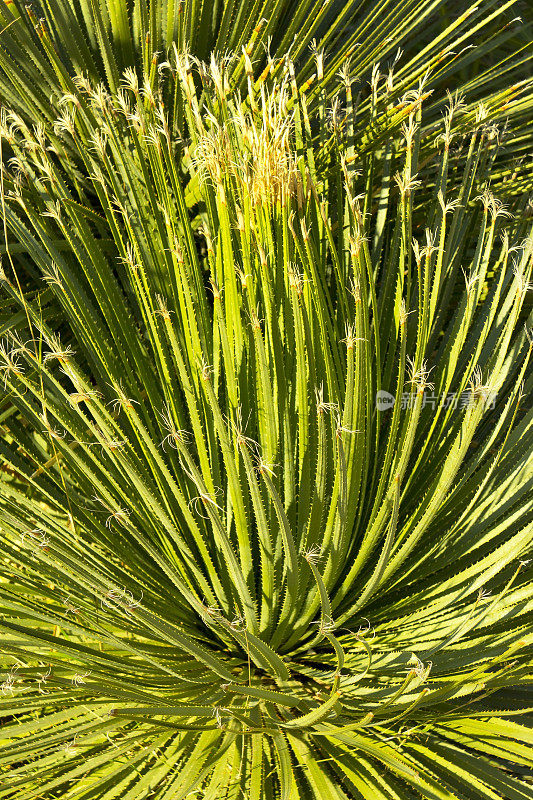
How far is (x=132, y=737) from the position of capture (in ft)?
3.79

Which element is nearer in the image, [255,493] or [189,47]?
[255,493]

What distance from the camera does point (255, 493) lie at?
1.03 meters

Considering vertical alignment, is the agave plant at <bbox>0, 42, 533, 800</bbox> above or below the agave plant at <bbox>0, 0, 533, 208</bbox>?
below

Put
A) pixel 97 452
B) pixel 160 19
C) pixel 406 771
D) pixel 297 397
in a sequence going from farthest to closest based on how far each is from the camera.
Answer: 1. pixel 160 19
2. pixel 97 452
3. pixel 297 397
4. pixel 406 771

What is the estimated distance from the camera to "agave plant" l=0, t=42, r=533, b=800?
1.07 m

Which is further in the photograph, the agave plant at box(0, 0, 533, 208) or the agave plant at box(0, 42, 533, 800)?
the agave plant at box(0, 0, 533, 208)

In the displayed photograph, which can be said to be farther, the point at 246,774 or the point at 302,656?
the point at 302,656

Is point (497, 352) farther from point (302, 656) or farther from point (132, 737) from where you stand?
point (132, 737)

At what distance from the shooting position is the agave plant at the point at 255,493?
1.07m

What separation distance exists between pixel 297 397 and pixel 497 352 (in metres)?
0.58

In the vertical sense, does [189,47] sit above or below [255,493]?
above

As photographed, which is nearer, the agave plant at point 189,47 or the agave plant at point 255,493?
the agave plant at point 255,493

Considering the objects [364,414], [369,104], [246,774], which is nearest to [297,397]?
[364,414]

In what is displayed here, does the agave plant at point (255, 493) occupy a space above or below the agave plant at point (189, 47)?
below
